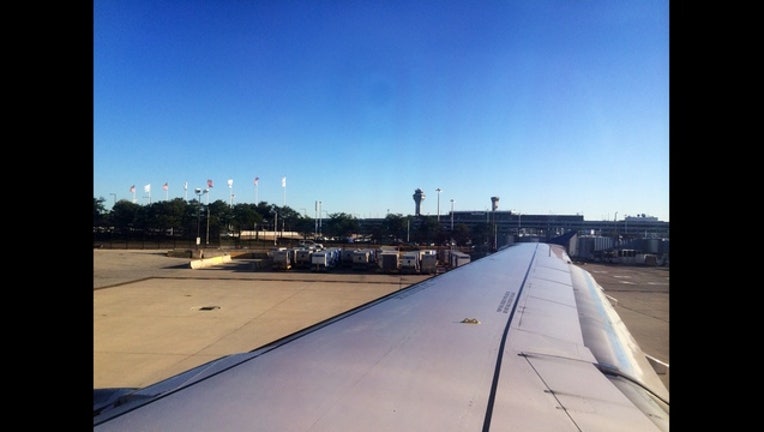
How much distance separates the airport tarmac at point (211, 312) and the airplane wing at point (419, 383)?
88 centimetres

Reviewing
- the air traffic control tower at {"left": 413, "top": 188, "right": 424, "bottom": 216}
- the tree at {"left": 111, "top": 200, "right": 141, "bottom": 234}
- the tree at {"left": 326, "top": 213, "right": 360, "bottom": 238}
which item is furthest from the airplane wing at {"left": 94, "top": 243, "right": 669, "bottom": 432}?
the air traffic control tower at {"left": 413, "top": 188, "right": 424, "bottom": 216}

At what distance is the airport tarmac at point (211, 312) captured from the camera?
869 cm

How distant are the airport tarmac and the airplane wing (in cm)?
88

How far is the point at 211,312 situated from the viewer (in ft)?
44.9

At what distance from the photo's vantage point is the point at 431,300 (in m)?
5.02

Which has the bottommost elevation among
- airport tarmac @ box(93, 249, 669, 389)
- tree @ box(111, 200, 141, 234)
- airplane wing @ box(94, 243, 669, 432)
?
airport tarmac @ box(93, 249, 669, 389)

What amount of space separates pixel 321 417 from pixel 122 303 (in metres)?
16.5

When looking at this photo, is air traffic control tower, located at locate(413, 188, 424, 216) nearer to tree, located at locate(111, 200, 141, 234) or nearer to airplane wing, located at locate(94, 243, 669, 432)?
tree, located at locate(111, 200, 141, 234)

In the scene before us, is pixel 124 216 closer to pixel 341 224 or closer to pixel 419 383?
pixel 341 224

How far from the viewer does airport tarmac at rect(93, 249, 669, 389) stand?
8688 millimetres

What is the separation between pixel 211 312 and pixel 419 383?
42.8 ft

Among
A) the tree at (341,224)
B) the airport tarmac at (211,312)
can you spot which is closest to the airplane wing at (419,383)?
the airport tarmac at (211,312)
